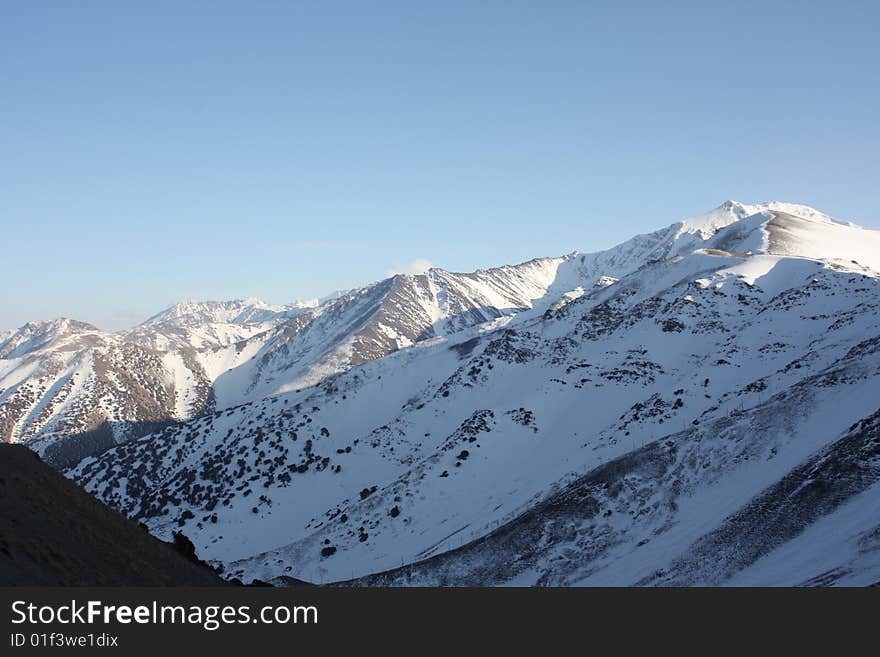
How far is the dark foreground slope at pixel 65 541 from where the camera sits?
19125 millimetres

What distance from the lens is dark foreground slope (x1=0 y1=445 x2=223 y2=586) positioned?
19.1 metres

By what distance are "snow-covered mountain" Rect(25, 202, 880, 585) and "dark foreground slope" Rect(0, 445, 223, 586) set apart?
26.8m

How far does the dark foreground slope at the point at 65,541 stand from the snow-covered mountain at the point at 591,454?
1054 inches

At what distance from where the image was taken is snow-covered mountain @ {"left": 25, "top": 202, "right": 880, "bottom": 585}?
40.0m

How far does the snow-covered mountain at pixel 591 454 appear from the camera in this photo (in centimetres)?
3997

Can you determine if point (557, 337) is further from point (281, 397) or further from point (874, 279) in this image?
point (281, 397)

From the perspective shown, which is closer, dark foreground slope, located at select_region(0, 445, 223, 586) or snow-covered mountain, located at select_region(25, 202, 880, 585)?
dark foreground slope, located at select_region(0, 445, 223, 586)

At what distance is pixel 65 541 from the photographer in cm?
2220

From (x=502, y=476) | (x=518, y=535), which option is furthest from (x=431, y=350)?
(x=518, y=535)

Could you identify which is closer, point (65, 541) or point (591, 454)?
point (65, 541)

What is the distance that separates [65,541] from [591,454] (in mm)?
59445

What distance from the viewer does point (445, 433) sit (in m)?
106

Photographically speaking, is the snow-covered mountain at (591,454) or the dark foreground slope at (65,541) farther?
the snow-covered mountain at (591,454)

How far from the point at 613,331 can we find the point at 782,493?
76.9 meters
